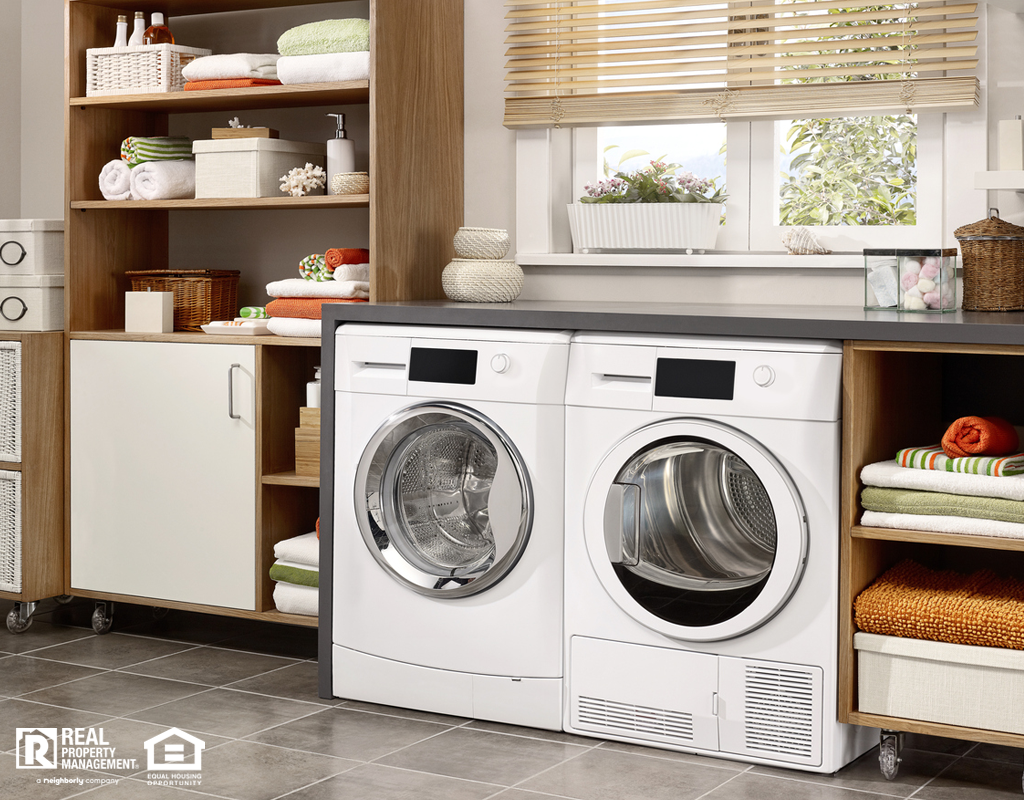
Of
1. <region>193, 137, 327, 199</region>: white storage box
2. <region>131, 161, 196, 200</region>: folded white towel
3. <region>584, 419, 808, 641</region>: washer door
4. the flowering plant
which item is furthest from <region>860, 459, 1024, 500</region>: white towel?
<region>131, 161, 196, 200</region>: folded white towel

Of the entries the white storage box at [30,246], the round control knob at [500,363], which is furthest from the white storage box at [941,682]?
the white storage box at [30,246]

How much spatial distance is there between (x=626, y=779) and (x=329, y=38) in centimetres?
191

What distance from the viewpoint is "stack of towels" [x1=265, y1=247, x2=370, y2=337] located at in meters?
3.12

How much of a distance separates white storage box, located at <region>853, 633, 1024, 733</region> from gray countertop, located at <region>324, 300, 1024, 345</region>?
58cm

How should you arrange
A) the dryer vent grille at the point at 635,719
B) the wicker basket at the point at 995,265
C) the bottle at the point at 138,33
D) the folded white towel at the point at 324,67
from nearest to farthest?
the dryer vent grille at the point at 635,719 < the wicker basket at the point at 995,265 < the folded white towel at the point at 324,67 < the bottle at the point at 138,33

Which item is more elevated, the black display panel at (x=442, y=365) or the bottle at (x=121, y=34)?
the bottle at (x=121, y=34)

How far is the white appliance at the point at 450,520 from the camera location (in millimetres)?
2645

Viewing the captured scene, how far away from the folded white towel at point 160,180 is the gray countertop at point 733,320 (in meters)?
0.81

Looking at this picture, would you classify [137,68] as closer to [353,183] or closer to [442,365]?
A: [353,183]

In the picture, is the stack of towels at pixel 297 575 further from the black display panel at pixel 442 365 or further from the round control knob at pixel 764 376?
the round control knob at pixel 764 376

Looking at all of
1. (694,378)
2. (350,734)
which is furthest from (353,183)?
(350,734)

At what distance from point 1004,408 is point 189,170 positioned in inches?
87.1

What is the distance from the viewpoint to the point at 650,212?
3.29 meters

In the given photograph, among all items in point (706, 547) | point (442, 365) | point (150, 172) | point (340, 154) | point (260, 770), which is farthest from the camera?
point (150, 172)
